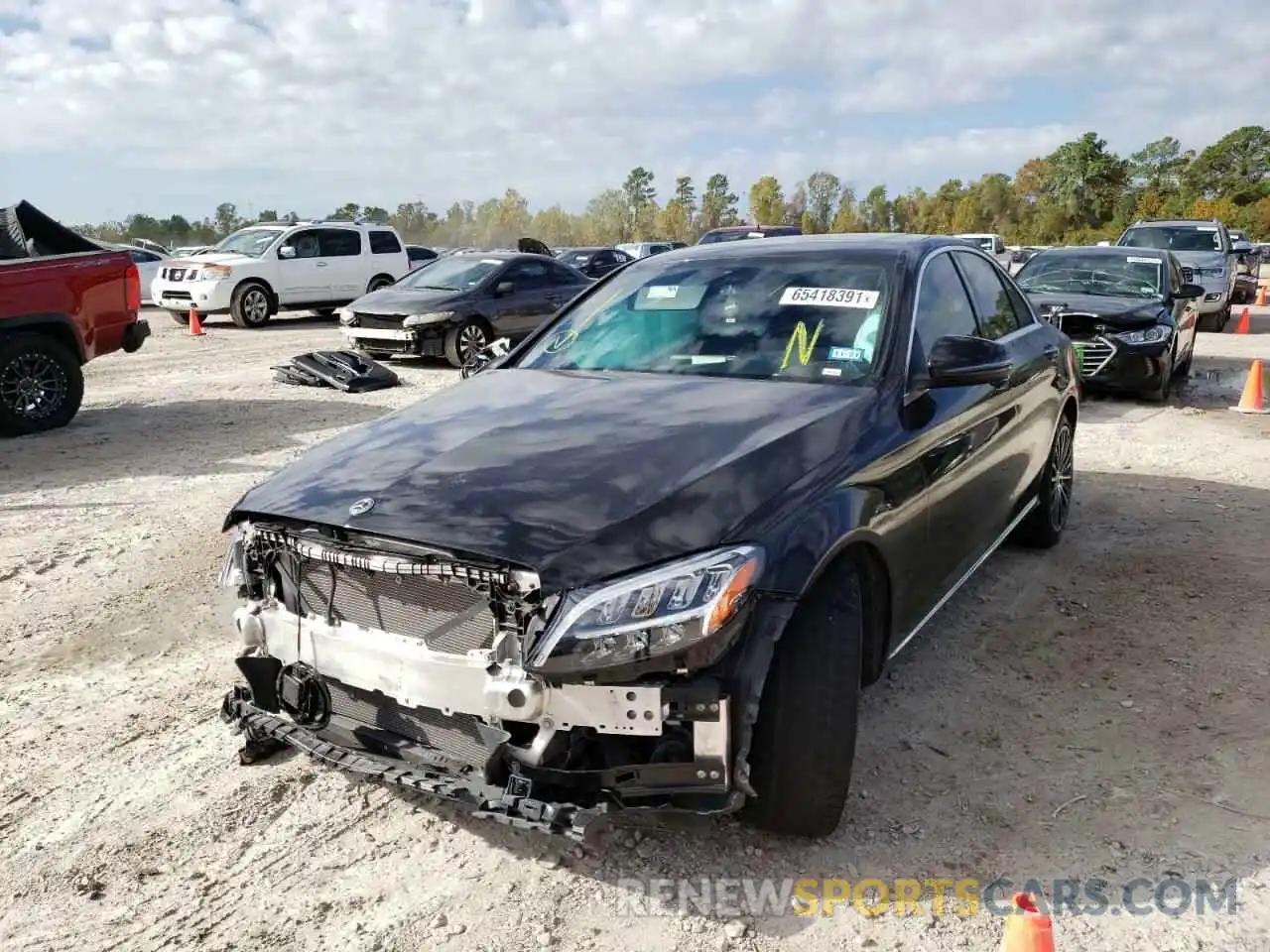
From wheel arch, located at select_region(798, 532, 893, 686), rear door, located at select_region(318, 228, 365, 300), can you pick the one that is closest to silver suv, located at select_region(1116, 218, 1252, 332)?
rear door, located at select_region(318, 228, 365, 300)

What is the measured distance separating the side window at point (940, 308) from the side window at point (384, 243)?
673 inches

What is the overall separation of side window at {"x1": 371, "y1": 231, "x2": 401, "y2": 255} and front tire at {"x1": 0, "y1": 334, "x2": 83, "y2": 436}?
37.0 feet

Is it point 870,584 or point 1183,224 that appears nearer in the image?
point 870,584

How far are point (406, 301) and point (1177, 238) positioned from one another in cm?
1367

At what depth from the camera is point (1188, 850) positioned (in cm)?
291

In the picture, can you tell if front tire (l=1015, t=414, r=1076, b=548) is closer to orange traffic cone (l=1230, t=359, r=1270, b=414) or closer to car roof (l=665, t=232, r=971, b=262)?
car roof (l=665, t=232, r=971, b=262)

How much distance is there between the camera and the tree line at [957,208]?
2867 inches

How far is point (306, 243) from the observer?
61.2 feet

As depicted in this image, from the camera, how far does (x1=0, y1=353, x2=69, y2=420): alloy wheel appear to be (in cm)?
875

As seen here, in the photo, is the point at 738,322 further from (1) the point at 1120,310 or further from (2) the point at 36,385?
(2) the point at 36,385

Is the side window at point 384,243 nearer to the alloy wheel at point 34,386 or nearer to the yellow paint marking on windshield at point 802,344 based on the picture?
the alloy wheel at point 34,386

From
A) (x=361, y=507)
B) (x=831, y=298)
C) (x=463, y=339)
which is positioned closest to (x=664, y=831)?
(x=361, y=507)

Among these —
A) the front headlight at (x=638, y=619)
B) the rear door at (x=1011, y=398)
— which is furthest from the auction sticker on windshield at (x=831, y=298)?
the front headlight at (x=638, y=619)

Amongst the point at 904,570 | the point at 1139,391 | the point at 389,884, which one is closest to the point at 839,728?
the point at 904,570
